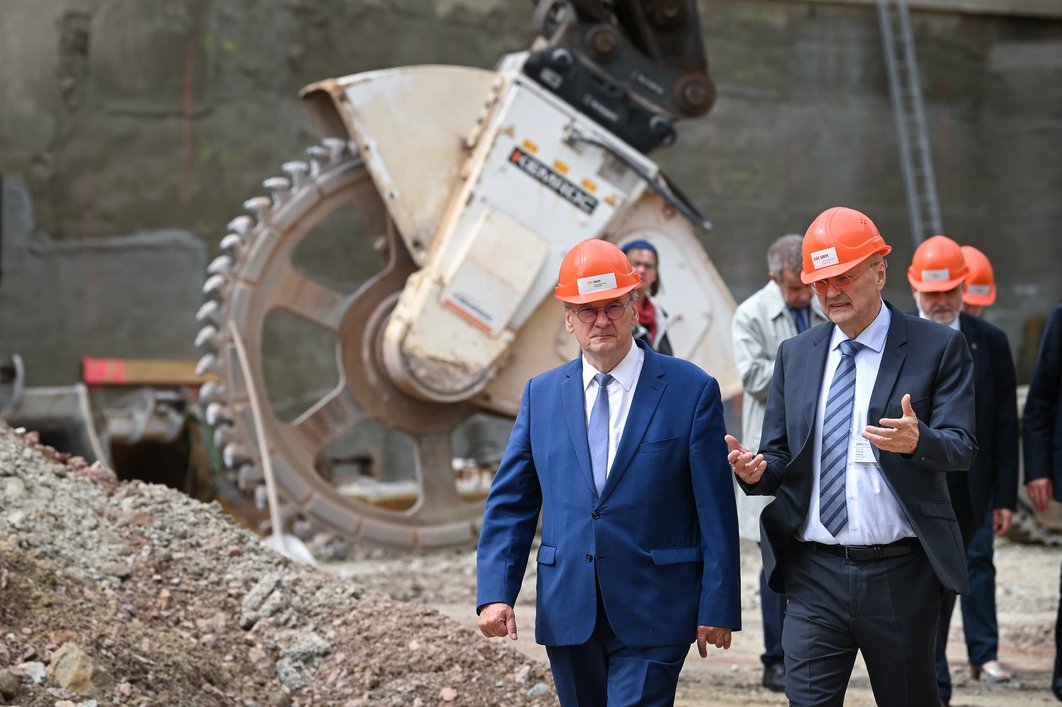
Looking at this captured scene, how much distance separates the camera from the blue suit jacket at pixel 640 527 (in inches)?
139

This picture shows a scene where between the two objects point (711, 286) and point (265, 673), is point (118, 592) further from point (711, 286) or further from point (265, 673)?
point (711, 286)

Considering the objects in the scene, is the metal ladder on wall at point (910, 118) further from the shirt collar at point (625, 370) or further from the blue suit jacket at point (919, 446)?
the shirt collar at point (625, 370)

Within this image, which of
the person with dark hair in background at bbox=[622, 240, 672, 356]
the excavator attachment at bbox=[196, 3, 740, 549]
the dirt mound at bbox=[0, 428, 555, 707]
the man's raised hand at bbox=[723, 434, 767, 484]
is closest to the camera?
the man's raised hand at bbox=[723, 434, 767, 484]

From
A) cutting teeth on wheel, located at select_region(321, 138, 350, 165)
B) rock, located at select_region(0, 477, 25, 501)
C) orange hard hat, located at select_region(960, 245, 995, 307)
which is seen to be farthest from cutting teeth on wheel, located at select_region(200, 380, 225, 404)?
orange hard hat, located at select_region(960, 245, 995, 307)

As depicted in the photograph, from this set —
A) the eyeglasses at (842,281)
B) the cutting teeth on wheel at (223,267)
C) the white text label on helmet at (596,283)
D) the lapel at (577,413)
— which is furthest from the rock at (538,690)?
the cutting teeth on wheel at (223,267)

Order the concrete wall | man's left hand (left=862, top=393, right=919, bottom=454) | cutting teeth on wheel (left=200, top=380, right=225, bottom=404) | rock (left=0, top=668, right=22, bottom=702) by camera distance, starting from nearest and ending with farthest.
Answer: man's left hand (left=862, top=393, right=919, bottom=454), rock (left=0, top=668, right=22, bottom=702), cutting teeth on wheel (left=200, top=380, right=225, bottom=404), the concrete wall

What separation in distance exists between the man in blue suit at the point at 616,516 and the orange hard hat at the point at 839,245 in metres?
0.40

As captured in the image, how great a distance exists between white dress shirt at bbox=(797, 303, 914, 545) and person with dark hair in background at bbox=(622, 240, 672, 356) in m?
2.01

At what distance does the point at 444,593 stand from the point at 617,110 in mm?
2879

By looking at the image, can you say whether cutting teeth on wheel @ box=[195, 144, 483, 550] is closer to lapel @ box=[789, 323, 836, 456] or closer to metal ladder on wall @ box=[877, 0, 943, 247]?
lapel @ box=[789, 323, 836, 456]

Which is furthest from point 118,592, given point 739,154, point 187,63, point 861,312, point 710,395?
point 739,154

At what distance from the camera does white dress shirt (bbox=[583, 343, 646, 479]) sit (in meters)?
3.64

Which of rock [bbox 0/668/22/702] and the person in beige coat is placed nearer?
rock [bbox 0/668/22/702]

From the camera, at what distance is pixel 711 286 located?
8.54 m
